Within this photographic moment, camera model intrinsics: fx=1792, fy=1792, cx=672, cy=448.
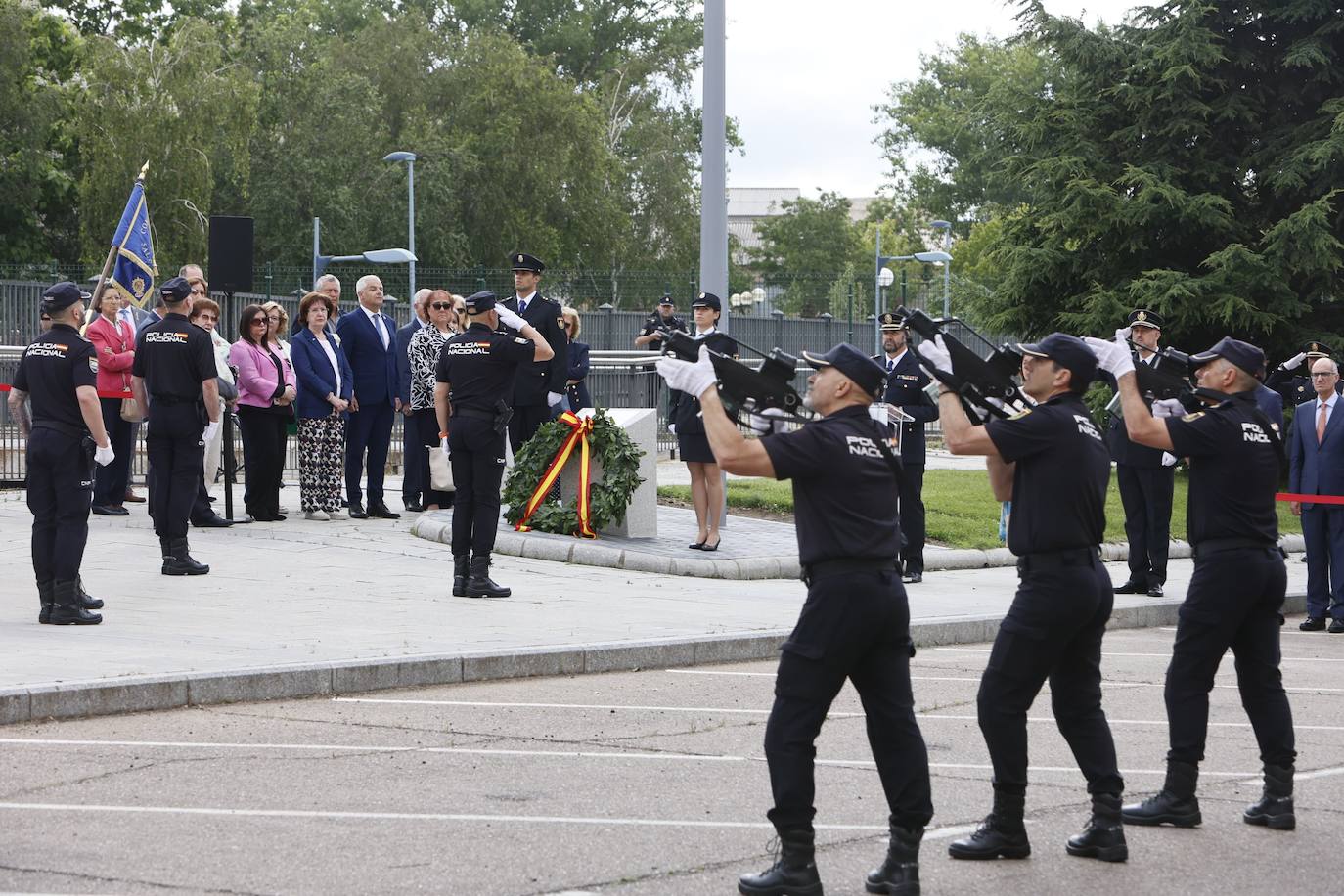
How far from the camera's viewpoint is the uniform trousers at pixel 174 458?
41.1 feet

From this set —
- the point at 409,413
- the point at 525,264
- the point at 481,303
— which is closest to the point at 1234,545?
the point at 481,303

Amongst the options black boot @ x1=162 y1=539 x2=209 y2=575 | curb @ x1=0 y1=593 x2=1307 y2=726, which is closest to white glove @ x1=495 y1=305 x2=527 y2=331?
black boot @ x1=162 y1=539 x2=209 y2=575

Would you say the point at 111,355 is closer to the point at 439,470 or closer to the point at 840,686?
the point at 439,470

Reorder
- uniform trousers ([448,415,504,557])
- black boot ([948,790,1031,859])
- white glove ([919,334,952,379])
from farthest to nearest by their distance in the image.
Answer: uniform trousers ([448,415,504,557]), white glove ([919,334,952,379]), black boot ([948,790,1031,859])

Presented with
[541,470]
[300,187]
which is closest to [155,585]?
[541,470]

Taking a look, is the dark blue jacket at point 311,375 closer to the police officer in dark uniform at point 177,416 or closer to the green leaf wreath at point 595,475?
the green leaf wreath at point 595,475

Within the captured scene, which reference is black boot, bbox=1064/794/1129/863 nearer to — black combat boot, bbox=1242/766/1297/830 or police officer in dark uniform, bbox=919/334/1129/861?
police officer in dark uniform, bbox=919/334/1129/861

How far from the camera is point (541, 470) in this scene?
590 inches

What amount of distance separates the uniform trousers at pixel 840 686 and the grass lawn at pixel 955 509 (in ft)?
30.6

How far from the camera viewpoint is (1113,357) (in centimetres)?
717

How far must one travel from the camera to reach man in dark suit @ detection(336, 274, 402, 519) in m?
16.1

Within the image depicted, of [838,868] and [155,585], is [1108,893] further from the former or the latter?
[155,585]

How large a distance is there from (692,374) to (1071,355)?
5.29 feet

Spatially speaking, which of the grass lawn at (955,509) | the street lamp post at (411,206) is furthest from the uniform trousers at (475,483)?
the street lamp post at (411,206)
